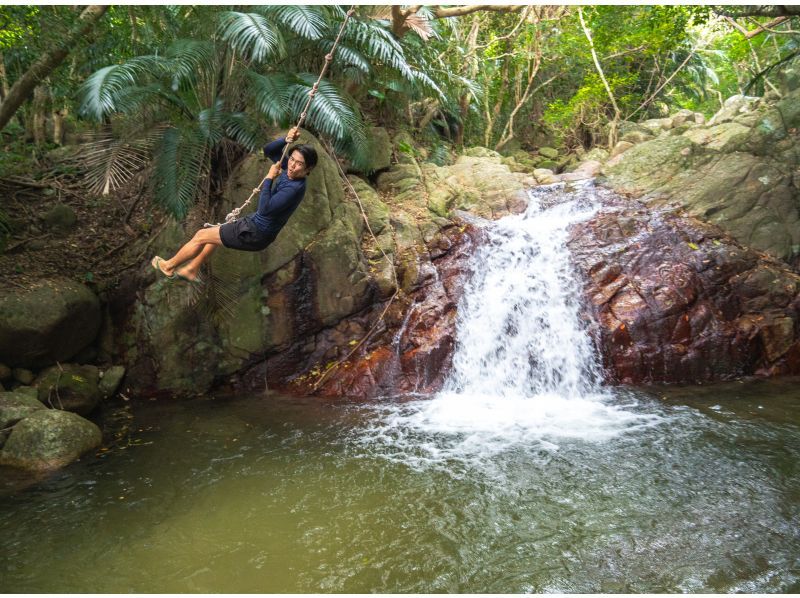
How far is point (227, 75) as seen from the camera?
7.53 meters

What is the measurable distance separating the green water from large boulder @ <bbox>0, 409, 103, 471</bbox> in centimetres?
24

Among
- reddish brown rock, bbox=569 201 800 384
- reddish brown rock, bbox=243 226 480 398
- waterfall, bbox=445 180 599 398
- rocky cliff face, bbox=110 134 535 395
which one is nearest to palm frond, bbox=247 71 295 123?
rocky cliff face, bbox=110 134 535 395

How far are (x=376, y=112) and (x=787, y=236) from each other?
8.09 metres

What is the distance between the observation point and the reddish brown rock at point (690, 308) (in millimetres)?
7102

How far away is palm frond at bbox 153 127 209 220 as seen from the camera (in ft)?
21.8

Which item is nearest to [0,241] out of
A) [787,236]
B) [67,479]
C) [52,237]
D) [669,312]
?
[52,237]

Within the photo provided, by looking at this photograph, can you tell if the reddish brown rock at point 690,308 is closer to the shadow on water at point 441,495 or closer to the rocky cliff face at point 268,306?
the shadow on water at point 441,495

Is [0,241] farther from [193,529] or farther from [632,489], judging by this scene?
[632,489]

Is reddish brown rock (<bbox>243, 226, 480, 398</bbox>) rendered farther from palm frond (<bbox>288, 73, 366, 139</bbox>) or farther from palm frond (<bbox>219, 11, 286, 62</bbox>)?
palm frond (<bbox>219, 11, 286, 62</bbox>)

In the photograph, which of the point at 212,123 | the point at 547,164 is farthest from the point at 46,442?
the point at 547,164

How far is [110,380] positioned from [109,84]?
4044mm

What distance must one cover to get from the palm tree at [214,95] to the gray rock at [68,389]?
8.52ft

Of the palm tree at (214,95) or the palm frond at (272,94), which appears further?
the palm frond at (272,94)

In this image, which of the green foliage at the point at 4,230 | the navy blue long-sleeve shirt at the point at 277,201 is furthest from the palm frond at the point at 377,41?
the green foliage at the point at 4,230
